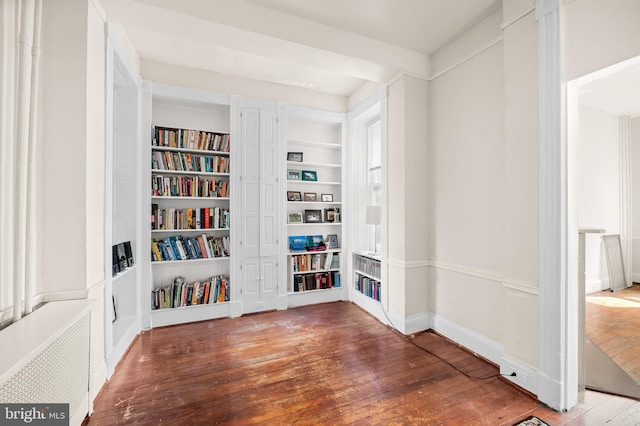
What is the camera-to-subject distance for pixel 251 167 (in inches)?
143

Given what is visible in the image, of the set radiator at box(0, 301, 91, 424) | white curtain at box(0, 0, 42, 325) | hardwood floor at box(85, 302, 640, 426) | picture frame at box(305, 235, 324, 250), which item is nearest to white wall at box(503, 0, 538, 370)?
hardwood floor at box(85, 302, 640, 426)

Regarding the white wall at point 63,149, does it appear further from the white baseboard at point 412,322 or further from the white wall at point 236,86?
the white baseboard at point 412,322

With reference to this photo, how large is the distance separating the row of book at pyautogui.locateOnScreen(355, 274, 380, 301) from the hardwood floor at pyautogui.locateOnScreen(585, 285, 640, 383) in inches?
85.6

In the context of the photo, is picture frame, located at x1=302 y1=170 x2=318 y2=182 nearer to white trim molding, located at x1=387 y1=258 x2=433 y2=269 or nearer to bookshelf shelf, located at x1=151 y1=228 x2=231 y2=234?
bookshelf shelf, located at x1=151 y1=228 x2=231 y2=234

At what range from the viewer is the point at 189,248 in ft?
11.2

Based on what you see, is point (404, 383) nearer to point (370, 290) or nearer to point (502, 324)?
point (502, 324)

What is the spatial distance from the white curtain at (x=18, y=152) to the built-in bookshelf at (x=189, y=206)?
1.52 m

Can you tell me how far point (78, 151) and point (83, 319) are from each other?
1.11m

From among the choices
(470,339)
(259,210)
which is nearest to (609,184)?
(470,339)

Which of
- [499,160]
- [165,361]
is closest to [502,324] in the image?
[499,160]

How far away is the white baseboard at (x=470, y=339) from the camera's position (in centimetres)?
240

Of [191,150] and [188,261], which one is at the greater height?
[191,150]

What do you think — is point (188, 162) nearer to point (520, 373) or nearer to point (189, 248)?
point (189, 248)

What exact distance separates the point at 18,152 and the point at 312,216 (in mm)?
3083
